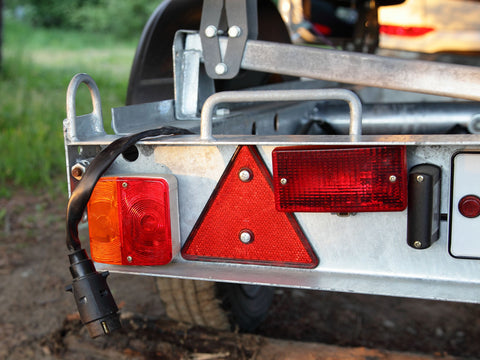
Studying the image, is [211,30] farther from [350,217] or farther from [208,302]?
[208,302]

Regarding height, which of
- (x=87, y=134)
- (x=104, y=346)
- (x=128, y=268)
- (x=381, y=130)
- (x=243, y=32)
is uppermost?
(x=243, y=32)

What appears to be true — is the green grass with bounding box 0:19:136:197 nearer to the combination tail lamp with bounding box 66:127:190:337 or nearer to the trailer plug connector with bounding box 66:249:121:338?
the combination tail lamp with bounding box 66:127:190:337

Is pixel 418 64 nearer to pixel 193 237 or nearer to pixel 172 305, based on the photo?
pixel 193 237

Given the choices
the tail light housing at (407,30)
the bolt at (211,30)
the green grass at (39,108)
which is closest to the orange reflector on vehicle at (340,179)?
the bolt at (211,30)

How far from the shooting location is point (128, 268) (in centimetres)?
152

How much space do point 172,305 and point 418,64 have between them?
4.38 ft

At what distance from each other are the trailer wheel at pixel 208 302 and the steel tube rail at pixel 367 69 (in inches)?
34.1

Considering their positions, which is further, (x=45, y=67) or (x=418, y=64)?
(x=45, y=67)

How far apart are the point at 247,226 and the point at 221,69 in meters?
0.52

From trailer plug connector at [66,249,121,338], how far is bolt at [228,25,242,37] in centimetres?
78

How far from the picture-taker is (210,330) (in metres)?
2.08

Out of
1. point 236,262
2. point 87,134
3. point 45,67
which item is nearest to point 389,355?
point 236,262

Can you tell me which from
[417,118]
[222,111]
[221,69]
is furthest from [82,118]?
[417,118]

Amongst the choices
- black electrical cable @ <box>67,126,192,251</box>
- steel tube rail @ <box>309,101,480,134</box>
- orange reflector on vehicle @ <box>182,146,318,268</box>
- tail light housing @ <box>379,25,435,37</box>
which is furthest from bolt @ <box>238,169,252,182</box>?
tail light housing @ <box>379,25,435,37</box>
